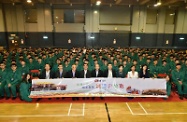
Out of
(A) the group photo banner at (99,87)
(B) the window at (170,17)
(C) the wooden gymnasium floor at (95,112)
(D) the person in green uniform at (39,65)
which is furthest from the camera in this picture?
(B) the window at (170,17)

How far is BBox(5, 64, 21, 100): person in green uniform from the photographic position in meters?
6.86

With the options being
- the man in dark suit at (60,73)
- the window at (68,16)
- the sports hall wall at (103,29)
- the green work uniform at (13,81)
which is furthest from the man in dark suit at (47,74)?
the window at (68,16)

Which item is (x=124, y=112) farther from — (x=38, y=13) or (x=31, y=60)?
(x=38, y=13)

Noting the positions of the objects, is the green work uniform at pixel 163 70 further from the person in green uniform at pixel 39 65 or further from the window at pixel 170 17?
the window at pixel 170 17

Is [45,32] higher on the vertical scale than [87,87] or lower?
higher

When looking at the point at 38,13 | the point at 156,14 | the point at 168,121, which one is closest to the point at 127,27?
the point at 156,14

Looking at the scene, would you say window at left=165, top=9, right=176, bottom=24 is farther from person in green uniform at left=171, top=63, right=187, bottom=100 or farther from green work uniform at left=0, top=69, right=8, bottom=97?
green work uniform at left=0, top=69, right=8, bottom=97

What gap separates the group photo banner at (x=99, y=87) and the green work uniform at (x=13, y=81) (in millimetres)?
1056

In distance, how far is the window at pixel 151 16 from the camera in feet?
65.4

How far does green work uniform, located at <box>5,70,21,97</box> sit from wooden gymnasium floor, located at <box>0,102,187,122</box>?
1251 millimetres

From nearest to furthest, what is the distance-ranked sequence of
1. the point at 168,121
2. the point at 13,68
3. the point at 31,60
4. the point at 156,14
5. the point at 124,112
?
the point at 168,121 → the point at 124,112 → the point at 13,68 → the point at 31,60 → the point at 156,14

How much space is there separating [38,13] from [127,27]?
10798mm

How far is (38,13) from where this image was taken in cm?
1881

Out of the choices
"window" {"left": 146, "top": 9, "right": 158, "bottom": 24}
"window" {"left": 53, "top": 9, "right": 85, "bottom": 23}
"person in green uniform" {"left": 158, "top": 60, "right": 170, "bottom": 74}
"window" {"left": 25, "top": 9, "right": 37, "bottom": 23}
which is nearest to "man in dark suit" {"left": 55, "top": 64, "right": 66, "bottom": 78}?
"person in green uniform" {"left": 158, "top": 60, "right": 170, "bottom": 74}
